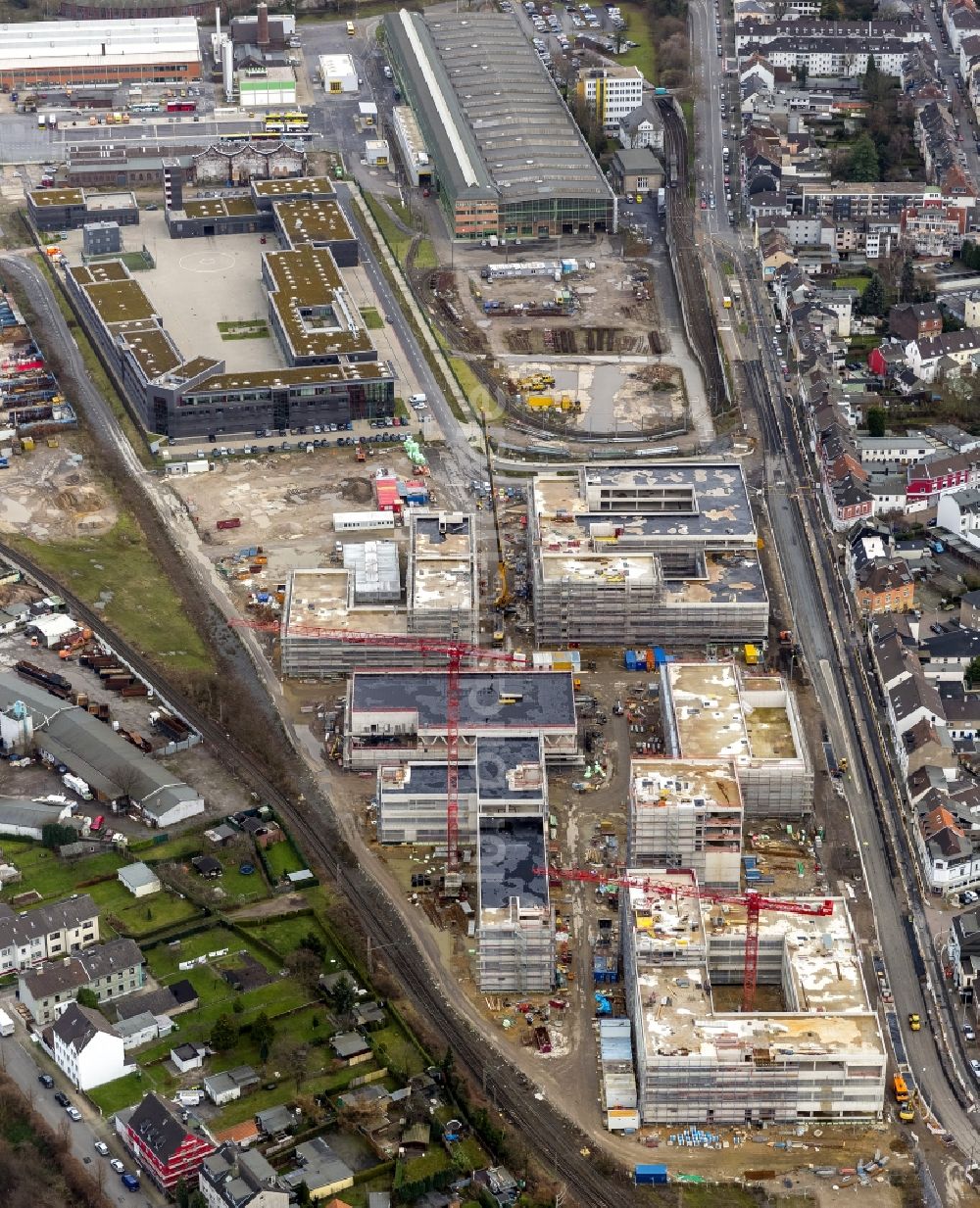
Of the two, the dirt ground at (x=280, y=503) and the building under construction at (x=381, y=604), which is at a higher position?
the building under construction at (x=381, y=604)

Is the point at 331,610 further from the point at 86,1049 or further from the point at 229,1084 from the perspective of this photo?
the point at 86,1049

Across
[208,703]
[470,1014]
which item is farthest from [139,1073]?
[208,703]

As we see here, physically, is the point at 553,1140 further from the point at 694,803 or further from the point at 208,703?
the point at 208,703

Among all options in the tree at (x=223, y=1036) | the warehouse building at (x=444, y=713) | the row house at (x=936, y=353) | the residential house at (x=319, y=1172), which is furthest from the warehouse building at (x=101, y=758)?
the row house at (x=936, y=353)

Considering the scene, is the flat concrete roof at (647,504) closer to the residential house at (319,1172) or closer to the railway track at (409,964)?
the railway track at (409,964)

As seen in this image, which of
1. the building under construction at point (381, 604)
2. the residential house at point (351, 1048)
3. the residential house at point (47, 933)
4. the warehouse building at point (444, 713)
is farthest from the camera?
the building under construction at point (381, 604)

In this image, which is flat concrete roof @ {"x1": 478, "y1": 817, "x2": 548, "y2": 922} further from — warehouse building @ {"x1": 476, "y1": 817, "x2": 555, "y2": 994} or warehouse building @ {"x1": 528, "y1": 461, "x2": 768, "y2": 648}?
warehouse building @ {"x1": 528, "y1": 461, "x2": 768, "y2": 648}

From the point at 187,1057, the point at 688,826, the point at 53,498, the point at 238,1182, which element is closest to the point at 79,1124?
the point at 187,1057
